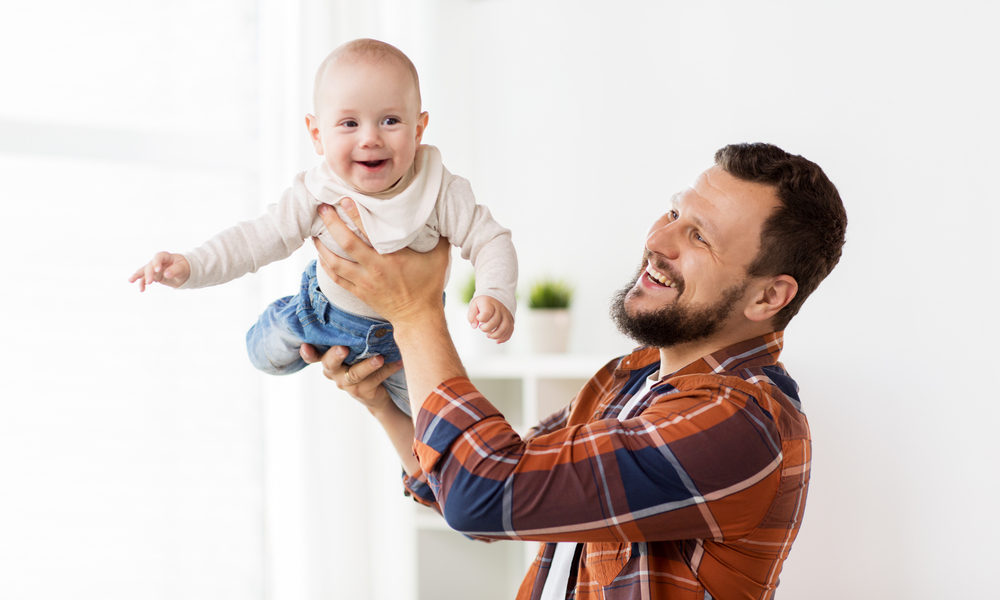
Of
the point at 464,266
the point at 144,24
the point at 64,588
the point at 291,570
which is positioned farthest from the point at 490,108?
the point at 64,588

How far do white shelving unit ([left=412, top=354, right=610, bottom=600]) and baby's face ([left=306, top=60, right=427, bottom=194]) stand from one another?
1.42 meters

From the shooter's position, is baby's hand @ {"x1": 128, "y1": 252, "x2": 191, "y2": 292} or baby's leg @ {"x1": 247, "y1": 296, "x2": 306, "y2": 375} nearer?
baby's hand @ {"x1": 128, "y1": 252, "x2": 191, "y2": 292}

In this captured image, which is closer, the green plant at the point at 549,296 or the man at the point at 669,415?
the man at the point at 669,415

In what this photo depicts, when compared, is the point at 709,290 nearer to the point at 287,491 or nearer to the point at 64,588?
the point at 287,491

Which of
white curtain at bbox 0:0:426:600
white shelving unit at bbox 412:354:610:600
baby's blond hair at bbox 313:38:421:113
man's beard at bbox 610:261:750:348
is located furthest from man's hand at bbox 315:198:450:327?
white shelving unit at bbox 412:354:610:600

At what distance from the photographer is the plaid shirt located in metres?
1.14

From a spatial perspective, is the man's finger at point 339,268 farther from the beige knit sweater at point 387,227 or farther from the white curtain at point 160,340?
the white curtain at point 160,340

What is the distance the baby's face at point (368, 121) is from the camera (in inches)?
51.4

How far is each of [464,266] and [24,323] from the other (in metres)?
1.71

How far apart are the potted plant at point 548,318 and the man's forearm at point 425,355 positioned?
135 centimetres

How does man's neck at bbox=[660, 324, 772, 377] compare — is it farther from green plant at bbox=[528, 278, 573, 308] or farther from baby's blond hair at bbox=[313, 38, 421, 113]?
green plant at bbox=[528, 278, 573, 308]

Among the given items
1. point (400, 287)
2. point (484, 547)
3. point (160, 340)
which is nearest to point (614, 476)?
point (400, 287)

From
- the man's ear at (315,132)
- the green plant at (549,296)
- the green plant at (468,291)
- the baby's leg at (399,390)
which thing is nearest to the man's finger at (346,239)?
the man's ear at (315,132)

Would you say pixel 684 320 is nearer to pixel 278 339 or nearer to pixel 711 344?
pixel 711 344
